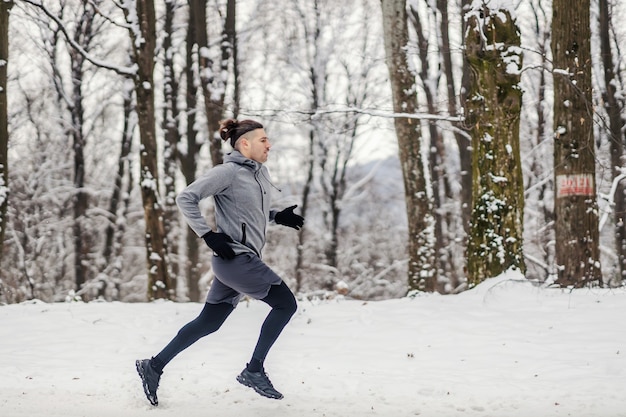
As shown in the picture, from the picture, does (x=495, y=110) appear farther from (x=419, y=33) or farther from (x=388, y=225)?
(x=388, y=225)

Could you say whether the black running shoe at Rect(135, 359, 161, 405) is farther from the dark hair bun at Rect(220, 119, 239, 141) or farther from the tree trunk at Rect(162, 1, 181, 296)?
the tree trunk at Rect(162, 1, 181, 296)

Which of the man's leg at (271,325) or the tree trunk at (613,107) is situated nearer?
the man's leg at (271,325)

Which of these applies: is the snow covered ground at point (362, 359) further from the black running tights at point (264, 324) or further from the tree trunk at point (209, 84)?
the tree trunk at point (209, 84)

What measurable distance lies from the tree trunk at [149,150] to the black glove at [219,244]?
760 centimetres

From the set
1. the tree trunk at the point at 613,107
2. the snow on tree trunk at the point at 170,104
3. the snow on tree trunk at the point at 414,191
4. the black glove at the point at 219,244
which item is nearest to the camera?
the black glove at the point at 219,244

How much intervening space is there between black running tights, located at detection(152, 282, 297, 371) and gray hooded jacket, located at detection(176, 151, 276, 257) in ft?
1.02

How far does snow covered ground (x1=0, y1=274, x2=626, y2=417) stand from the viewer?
4734 mm

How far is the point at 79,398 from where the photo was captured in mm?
5023

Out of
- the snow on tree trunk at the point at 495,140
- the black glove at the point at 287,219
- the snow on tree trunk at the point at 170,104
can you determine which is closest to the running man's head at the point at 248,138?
Result: the black glove at the point at 287,219

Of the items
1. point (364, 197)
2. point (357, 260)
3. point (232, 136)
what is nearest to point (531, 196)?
point (364, 197)

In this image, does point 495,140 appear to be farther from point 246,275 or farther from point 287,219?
point 246,275

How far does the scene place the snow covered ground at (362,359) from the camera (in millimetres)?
4734

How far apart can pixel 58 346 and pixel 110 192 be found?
1872cm

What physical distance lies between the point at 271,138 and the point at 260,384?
70.0 feet
